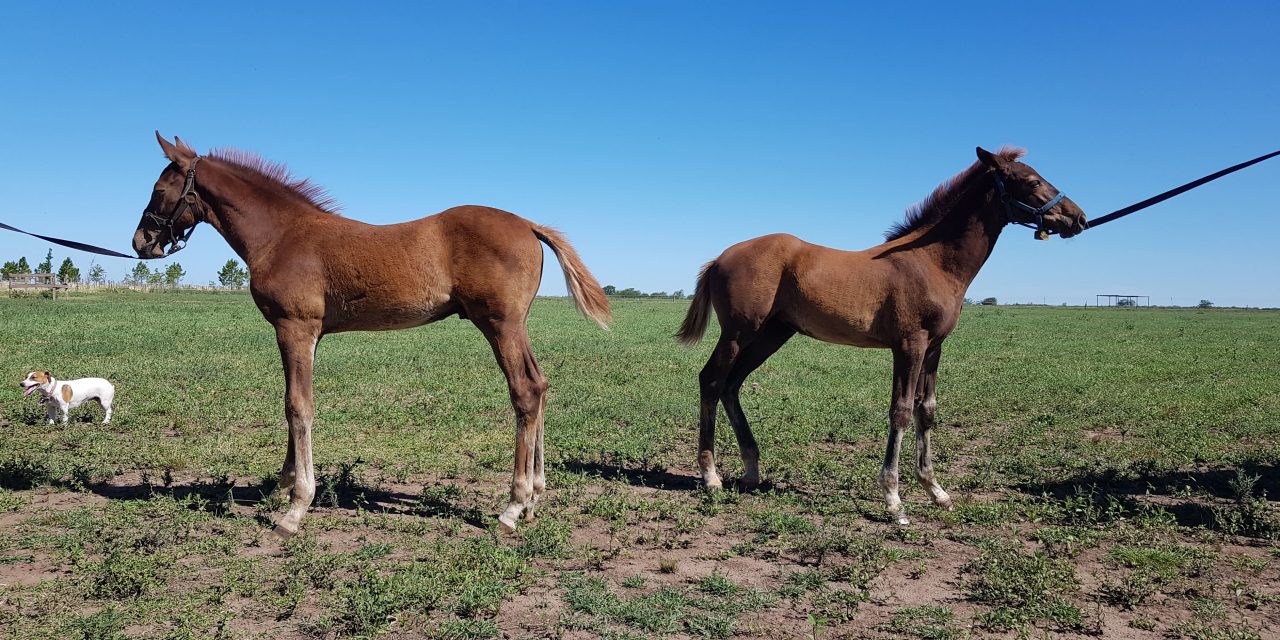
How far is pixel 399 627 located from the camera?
401cm

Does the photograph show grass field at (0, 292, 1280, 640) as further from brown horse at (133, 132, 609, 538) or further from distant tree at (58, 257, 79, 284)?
distant tree at (58, 257, 79, 284)

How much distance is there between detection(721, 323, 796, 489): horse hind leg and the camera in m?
7.51

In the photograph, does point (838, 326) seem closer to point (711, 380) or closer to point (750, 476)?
point (711, 380)

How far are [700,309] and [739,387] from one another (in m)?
0.91

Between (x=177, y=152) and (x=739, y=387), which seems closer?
(x=177, y=152)

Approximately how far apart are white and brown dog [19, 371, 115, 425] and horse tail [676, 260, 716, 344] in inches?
288

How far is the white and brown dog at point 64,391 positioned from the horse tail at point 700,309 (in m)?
7.30

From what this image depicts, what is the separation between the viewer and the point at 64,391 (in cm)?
938

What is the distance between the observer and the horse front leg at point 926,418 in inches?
269

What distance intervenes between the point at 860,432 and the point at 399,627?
768cm

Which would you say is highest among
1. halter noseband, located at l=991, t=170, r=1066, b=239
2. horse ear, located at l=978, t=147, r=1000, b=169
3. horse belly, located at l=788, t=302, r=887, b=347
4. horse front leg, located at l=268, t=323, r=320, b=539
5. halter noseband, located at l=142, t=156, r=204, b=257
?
Answer: horse ear, located at l=978, t=147, r=1000, b=169

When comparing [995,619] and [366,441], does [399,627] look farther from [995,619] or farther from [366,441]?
[366,441]

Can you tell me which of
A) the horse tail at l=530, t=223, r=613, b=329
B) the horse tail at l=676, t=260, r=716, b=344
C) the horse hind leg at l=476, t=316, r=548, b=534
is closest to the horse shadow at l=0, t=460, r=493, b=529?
the horse hind leg at l=476, t=316, r=548, b=534

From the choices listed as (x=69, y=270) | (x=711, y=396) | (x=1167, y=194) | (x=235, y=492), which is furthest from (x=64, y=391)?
(x=69, y=270)
